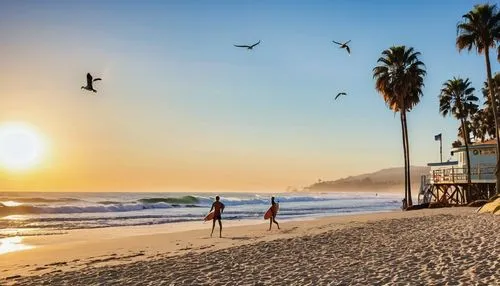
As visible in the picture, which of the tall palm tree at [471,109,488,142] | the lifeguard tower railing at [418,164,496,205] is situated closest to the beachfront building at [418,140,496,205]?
the lifeguard tower railing at [418,164,496,205]

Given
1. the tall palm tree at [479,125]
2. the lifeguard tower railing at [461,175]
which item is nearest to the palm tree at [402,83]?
the lifeguard tower railing at [461,175]

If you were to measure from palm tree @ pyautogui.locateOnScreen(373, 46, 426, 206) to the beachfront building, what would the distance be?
417 cm

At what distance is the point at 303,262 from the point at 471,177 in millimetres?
32503

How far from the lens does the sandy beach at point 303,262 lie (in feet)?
34.4

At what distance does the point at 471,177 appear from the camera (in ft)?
133

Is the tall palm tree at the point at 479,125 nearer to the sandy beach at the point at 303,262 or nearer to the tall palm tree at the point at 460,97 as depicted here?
the tall palm tree at the point at 460,97

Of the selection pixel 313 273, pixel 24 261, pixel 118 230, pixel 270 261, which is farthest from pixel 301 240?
pixel 118 230

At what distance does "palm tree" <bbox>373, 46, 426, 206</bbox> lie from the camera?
40.8 m

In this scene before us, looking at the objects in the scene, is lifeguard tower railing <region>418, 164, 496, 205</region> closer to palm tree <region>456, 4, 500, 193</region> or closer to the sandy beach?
palm tree <region>456, 4, 500, 193</region>

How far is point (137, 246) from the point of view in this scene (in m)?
20.9

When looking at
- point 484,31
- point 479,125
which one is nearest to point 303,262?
point 484,31

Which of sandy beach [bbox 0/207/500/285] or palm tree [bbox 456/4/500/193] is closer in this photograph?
sandy beach [bbox 0/207/500/285]

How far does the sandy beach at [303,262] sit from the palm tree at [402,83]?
22.7 meters

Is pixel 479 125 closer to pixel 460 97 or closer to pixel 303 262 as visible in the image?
pixel 460 97
